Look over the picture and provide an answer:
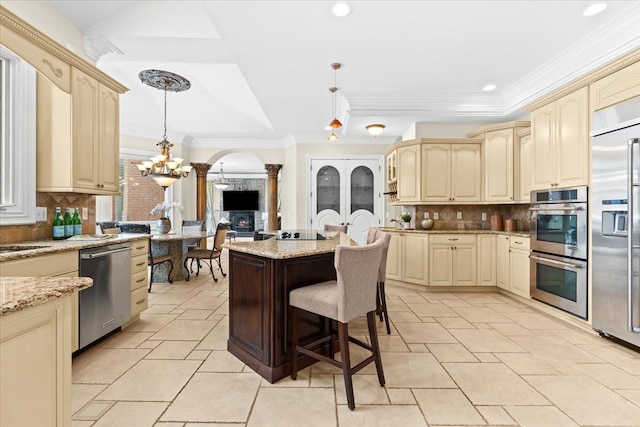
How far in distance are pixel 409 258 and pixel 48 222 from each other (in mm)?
4174

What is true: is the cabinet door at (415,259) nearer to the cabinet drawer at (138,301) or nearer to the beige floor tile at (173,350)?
the beige floor tile at (173,350)

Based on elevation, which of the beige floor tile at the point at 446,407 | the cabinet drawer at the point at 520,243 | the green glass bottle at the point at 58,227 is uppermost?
the green glass bottle at the point at 58,227

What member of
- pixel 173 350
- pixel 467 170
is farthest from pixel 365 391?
pixel 467 170

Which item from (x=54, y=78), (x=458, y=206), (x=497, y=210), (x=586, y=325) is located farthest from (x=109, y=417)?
(x=497, y=210)

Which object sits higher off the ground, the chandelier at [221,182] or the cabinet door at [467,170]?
the chandelier at [221,182]

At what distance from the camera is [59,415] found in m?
1.14

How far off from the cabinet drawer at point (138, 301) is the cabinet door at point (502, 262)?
440cm

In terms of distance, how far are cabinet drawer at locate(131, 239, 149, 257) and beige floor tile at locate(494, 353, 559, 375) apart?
3.33 meters

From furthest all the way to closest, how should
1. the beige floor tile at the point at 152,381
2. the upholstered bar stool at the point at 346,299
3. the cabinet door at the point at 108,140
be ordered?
1. the cabinet door at the point at 108,140
2. the beige floor tile at the point at 152,381
3. the upholstered bar stool at the point at 346,299

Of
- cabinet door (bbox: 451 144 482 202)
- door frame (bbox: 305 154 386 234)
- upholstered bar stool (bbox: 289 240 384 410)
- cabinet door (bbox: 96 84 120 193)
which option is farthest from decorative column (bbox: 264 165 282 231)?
upholstered bar stool (bbox: 289 240 384 410)

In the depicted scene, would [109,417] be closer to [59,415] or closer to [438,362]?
[59,415]

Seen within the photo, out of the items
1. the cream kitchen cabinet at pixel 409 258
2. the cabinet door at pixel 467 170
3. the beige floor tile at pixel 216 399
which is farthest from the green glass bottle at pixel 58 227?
the cabinet door at pixel 467 170

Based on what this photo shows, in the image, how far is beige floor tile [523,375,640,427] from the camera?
1758 millimetres

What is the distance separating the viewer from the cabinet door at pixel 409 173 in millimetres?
4719
